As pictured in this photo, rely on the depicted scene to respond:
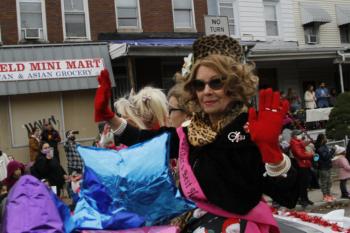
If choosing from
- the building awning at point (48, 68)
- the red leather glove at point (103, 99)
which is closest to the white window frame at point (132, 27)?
the building awning at point (48, 68)

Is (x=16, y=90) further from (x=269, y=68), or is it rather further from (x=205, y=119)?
(x=205, y=119)

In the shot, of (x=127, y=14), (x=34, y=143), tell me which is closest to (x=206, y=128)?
(x=34, y=143)

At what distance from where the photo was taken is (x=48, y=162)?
1020 centimetres

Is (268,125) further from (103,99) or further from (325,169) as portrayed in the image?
(325,169)

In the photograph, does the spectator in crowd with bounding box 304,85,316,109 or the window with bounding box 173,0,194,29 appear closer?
the window with bounding box 173,0,194,29

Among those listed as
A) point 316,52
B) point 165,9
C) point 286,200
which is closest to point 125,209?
point 286,200

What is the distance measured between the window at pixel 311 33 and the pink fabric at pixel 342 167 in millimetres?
9840

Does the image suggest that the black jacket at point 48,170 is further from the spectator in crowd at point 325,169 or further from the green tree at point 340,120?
the green tree at point 340,120

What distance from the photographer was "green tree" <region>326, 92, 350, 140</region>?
17203 millimetres

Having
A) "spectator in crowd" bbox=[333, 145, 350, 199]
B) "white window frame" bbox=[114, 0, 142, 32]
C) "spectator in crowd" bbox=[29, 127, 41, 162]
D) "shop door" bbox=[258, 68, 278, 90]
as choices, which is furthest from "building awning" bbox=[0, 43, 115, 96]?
"shop door" bbox=[258, 68, 278, 90]

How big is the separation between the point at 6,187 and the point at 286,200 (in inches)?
207

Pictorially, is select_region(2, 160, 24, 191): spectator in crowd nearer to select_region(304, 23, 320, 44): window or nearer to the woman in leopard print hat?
the woman in leopard print hat

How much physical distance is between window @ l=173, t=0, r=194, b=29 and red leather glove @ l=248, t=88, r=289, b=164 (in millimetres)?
16812

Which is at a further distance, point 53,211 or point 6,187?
point 6,187
